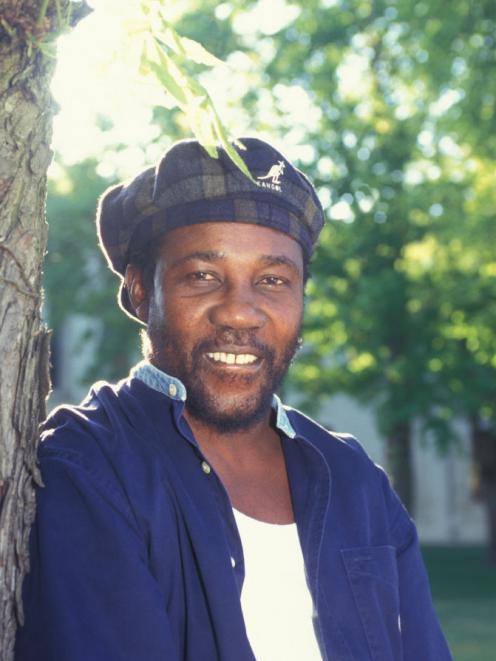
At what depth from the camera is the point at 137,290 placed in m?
3.29

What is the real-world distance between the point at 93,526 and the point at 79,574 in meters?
0.11

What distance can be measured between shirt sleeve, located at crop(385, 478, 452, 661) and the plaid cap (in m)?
0.80

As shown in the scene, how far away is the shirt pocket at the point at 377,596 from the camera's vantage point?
290 centimetres

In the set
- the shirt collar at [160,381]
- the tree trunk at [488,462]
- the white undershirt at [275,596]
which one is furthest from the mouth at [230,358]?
the tree trunk at [488,462]

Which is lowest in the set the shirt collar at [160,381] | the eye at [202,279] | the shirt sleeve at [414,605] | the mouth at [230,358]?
the shirt sleeve at [414,605]

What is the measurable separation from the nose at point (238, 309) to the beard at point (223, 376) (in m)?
0.02

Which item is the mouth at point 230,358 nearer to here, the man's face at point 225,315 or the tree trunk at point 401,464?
the man's face at point 225,315

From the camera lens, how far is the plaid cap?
2.99 m

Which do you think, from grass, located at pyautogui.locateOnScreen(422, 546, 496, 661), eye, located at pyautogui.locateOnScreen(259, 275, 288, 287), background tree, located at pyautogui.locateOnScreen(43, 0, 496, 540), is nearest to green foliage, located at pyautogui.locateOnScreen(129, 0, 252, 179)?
eye, located at pyautogui.locateOnScreen(259, 275, 288, 287)

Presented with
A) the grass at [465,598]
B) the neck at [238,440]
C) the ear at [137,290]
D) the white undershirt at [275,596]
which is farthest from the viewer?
the grass at [465,598]

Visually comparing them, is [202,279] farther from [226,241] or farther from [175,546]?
[175,546]

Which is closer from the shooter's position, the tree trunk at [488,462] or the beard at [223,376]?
the beard at [223,376]

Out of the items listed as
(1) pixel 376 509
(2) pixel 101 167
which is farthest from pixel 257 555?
(2) pixel 101 167

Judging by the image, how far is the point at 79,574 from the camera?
2.45 metres
